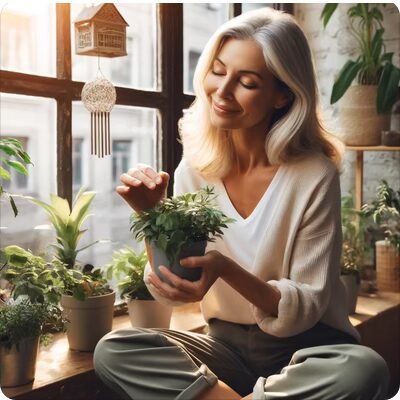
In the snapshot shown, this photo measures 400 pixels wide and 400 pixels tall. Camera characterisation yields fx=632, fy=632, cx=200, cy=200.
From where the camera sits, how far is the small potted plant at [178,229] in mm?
1423

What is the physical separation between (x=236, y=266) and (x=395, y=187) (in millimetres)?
1730

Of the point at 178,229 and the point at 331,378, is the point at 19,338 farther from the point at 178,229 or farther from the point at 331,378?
the point at 331,378

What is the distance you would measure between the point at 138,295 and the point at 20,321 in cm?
51

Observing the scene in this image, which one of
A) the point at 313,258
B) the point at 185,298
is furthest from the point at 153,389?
the point at 313,258

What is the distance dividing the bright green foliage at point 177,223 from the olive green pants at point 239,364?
0.27 meters

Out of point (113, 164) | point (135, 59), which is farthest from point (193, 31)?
point (113, 164)

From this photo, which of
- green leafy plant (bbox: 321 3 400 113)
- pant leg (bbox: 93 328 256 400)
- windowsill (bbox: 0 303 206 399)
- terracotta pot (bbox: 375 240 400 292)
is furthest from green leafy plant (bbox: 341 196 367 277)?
pant leg (bbox: 93 328 256 400)

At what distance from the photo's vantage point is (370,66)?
9.25 feet

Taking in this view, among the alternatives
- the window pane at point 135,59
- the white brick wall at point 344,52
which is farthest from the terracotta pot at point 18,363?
the white brick wall at point 344,52

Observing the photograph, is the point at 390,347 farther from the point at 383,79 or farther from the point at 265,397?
the point at 265,397

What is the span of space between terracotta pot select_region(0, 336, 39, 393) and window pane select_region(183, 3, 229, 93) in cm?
131

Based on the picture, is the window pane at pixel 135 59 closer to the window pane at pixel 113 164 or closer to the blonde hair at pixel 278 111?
the window pane at pixel 113 164

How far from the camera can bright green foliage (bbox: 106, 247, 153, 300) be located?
2.01 metres

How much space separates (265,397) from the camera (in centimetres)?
145
